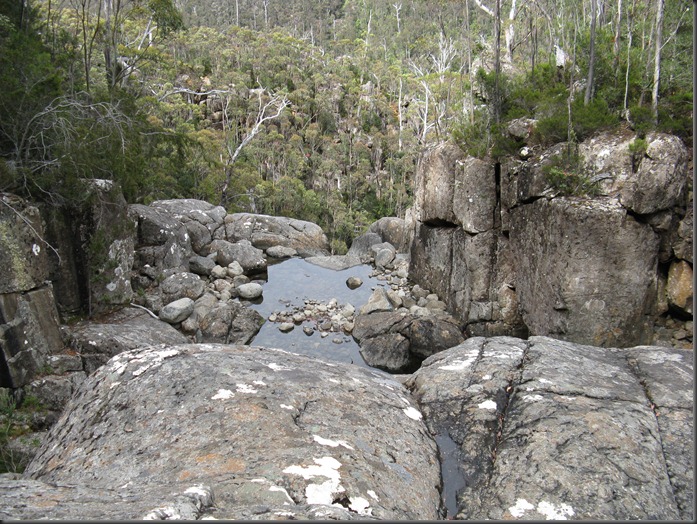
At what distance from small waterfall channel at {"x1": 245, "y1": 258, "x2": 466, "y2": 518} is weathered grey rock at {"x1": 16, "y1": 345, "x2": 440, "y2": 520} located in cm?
739

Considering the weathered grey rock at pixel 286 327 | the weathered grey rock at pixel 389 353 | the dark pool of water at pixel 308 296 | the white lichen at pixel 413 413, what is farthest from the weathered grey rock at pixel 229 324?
the white lichen at pixel 413 413

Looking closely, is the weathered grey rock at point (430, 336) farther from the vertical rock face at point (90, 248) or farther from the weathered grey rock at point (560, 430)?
the vertical rock face at point (90, 248)

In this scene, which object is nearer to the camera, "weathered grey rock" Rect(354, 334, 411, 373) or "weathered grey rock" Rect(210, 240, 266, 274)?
"weathered grey rock" Rect(354, 334, 411, 373)

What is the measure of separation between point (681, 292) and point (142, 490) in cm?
1022

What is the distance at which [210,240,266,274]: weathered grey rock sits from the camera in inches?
693

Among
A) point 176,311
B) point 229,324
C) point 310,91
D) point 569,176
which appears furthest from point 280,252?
point 310,91

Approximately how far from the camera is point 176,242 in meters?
15.1

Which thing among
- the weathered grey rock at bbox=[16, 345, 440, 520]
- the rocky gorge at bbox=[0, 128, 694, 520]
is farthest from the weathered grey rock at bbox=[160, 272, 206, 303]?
the weathered grey rock at bbox=[16, 345, 440, 520]

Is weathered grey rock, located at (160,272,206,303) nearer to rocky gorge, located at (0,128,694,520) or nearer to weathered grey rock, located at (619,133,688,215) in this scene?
rocky gorge, located at (0,128,694,520)

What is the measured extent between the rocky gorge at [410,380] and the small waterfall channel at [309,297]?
1.11ft

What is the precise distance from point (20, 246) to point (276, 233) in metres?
13.4

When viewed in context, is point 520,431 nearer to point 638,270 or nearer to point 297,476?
point 297,476

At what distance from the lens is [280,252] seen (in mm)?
20172

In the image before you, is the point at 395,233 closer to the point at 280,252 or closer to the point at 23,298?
the point at 280,252
